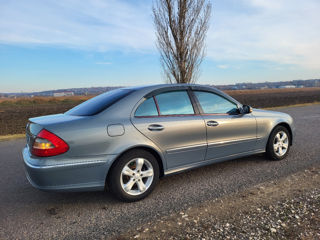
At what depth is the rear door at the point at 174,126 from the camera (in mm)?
3188

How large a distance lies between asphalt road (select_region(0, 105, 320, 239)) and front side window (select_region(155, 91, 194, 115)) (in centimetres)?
111

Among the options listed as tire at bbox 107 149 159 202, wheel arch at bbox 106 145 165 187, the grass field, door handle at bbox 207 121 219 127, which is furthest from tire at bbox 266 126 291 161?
the grass field

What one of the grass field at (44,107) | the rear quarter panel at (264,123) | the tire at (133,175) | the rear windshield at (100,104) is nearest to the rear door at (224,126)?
the rear quarter panel at (264,123)

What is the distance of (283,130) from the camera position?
4711mm

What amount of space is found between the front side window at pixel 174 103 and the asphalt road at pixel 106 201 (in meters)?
1.11

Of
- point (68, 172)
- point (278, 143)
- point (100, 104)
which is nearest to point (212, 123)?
point (100, 104)

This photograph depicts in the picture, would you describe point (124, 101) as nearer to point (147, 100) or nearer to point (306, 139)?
point (147, 100)

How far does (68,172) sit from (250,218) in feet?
6.65

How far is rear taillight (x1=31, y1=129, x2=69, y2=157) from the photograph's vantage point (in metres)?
2.67

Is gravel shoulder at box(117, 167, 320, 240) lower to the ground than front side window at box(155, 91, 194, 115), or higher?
lower

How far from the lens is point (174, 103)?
3.54 m

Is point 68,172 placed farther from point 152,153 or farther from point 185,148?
point 185,148

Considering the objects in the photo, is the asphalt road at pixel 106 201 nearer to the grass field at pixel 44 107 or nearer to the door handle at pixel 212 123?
the door handle at pixel 212 123

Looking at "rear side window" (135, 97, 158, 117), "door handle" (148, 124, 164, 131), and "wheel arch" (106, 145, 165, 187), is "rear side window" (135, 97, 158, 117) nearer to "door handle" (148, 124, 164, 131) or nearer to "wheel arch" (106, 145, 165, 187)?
"door handle" (148, 124, 164, 131)
